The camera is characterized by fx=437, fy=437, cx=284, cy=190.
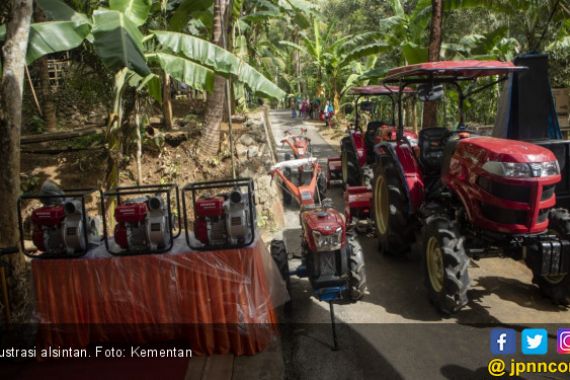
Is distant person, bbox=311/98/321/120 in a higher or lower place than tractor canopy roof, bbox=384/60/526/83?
higher

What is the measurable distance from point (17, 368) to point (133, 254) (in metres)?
1.48

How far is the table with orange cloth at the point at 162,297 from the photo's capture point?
4121 mm

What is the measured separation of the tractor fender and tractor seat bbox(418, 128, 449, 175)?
0.48ft

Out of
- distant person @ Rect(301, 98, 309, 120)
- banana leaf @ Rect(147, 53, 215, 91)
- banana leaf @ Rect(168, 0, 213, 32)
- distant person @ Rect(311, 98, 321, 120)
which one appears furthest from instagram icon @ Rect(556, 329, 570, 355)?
distant person @ Rect(301, 98, 309, 120)

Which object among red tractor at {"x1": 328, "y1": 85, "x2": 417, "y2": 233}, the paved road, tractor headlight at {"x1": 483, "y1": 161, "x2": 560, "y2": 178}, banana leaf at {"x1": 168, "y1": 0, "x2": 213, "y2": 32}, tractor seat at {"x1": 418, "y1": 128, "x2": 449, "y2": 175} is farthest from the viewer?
banana leaf at {"x1": 168, "y1": 0, "x2": 213, "y2": 32}

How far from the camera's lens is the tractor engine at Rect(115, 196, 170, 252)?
4152 mm

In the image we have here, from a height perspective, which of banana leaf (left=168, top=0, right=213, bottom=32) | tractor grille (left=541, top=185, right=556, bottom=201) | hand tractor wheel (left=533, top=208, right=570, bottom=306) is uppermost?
banana leaf (left=168, top=0, right=213, bottom=32)

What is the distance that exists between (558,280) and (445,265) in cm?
134

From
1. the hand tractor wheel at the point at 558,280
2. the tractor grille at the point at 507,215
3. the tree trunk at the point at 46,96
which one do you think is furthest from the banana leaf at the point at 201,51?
the tree trunk at the point at 46,96

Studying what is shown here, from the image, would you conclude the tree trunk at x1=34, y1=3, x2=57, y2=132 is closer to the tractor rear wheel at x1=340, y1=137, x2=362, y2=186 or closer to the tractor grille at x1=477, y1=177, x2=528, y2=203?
the tractor rear wheel at x1=340, y1=137, x2=362, y2=186

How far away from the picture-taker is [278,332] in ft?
14.9

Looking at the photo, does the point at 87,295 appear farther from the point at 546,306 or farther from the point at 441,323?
the point at 546,306

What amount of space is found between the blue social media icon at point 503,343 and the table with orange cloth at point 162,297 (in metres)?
2.13

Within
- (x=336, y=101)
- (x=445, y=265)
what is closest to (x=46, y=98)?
(x=445, y=265)
